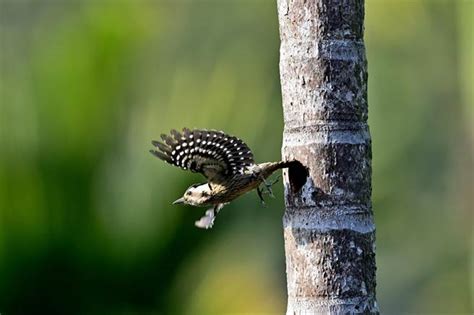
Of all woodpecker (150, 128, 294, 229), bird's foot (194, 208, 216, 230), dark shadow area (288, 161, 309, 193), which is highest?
woodpecker (150, 128, 294, 229)

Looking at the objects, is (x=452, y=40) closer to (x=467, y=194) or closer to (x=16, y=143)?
(x=467, y=194)

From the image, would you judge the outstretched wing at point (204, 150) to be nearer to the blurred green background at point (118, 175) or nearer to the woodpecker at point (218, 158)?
the woodpecker at point (218, 158)

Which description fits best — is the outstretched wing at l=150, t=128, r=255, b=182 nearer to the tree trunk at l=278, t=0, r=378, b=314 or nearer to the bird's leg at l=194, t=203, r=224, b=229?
the bird's leg at l=194, t=203, r=224, b=229

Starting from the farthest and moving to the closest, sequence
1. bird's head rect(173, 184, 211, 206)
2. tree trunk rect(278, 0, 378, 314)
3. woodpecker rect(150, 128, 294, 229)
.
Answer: bird's head rect(173, 184, 211, 206) < woodpecker rect(150, 128, 294, 229) < tree trunk rect(278, 0, 378, 314)

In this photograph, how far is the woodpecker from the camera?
5.97 meters

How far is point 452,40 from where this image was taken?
19719 mm

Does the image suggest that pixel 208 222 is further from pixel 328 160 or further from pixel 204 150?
pixel 328 160

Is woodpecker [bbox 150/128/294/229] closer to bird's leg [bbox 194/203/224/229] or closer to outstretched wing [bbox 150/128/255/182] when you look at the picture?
outstretched wing [bbox 150/128/255/182]

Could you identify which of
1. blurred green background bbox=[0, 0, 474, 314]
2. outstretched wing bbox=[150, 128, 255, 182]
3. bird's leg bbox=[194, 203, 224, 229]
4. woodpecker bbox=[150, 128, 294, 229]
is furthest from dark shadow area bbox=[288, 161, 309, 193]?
blurred green background bbox=[0, 0, 474, 314]

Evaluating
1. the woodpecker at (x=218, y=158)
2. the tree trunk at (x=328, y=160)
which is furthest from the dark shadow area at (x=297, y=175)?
the woodpecker at (x=218, y=158)

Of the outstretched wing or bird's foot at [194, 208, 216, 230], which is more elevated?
the outstretched wing

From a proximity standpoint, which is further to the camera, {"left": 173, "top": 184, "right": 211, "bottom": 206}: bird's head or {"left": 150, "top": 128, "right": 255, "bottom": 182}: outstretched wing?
{"left": 173, "top": 184, "right": 211, "bottom": 206}: bird's head

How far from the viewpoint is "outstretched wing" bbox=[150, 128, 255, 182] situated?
5.98 m

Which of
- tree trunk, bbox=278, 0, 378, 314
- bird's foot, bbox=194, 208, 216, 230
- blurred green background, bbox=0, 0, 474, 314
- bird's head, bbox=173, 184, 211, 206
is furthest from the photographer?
blurred green background, bbox=0, 0, 474, 314
